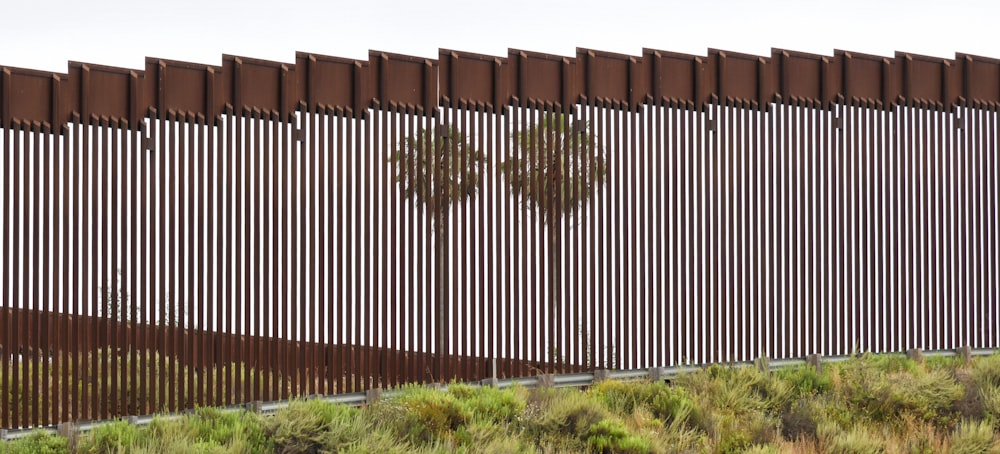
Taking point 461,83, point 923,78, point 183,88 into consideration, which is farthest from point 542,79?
point 923,78

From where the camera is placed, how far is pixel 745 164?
16562mm

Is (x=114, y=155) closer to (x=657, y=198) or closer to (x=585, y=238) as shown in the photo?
(x=585, y=238)

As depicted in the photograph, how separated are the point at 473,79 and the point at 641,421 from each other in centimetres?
461

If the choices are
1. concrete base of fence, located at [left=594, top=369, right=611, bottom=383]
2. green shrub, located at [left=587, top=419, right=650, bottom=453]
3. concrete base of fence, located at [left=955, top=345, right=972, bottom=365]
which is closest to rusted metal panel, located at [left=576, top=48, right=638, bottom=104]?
concrete base of fence, located at [left=594, top=369, right=611, bottom=383]

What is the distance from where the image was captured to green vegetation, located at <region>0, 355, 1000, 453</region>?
1284cm

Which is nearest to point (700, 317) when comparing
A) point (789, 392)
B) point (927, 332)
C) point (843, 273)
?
point (789, 392)

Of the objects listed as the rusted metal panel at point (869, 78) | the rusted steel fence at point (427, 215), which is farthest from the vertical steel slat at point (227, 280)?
the rusted metal panel at point (869, 78)

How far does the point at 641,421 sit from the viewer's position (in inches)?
542

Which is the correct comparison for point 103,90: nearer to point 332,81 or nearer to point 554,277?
point 332,81

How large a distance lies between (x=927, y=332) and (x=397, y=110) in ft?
28.4

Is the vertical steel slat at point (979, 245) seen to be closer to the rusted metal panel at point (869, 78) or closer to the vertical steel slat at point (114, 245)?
the rusted metal panel at point (869, 78)

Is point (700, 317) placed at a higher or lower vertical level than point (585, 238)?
lower

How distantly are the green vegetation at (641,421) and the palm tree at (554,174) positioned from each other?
1.74 m

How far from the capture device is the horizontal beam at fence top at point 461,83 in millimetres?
13859
